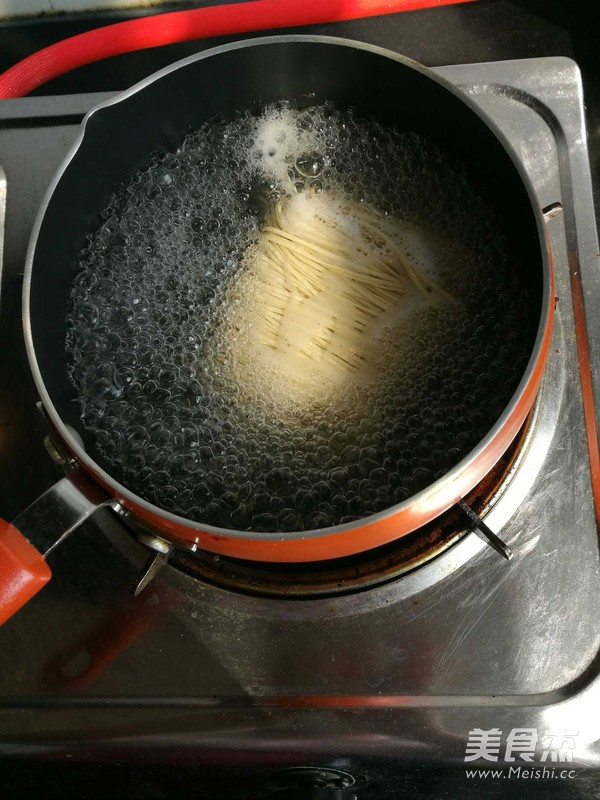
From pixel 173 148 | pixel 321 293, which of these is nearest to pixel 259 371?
pixel 321 293

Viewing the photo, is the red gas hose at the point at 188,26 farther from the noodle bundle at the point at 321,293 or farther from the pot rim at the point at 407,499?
the pot rim at the point at 407,499

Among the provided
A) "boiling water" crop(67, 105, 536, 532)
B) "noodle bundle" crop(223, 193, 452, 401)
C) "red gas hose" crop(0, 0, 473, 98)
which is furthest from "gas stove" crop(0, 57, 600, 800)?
"red gas hose" crop(0, 0, 473, 98)

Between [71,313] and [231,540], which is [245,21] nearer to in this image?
[71,313]

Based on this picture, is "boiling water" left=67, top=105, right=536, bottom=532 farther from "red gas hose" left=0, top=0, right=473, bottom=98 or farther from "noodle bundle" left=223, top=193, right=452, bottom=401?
"red gas hose" left=0, top=0, right=473, bottom=98

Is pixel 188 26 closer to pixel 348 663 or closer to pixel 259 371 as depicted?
pixel 259 371

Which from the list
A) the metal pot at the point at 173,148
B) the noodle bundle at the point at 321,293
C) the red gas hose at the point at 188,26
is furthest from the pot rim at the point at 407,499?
the red gas hose at the point at 188,26
